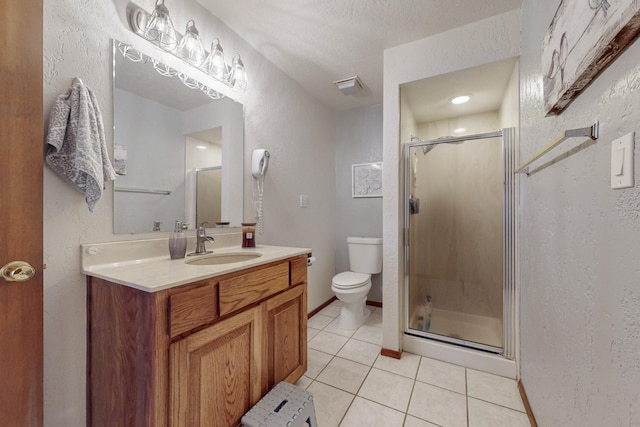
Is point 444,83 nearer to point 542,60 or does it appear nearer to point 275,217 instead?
point 542,60

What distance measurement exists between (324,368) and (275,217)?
1.21 meters

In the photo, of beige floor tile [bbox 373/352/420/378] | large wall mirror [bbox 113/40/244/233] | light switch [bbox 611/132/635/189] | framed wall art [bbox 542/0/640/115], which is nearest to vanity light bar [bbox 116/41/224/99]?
large wall mirror [bbox 113/40/244/233]

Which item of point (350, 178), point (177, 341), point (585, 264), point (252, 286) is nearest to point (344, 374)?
point (252, 286)

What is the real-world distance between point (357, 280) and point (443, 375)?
939 millimetres

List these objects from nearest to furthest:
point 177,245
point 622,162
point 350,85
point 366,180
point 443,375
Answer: point 622,162, point 177,245, point 443,375, point 350,85, point 366,180

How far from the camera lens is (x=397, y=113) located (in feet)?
6.24

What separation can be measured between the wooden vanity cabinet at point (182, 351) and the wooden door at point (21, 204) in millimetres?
199

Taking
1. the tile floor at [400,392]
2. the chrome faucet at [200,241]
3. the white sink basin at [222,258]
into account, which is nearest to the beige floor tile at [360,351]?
the tile floor at [400,392]

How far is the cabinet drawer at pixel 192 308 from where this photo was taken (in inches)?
34.0

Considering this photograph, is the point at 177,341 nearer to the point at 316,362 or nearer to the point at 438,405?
the point at 316,362

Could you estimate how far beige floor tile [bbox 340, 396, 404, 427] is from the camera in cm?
130

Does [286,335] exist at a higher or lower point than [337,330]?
higher

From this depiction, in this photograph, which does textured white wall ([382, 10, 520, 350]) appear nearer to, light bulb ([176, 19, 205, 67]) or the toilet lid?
the toilet lid

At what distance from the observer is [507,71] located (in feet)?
5.78
